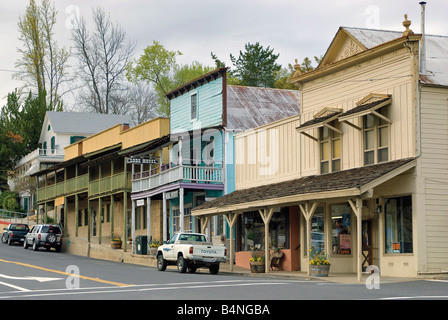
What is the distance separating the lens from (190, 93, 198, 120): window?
40.7 m

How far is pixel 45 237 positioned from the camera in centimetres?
4656

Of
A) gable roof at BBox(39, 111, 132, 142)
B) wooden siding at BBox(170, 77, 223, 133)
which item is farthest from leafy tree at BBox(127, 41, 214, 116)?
wooden siding at BBox(170, 77, 223, 133)

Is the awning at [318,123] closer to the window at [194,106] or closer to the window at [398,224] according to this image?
the window at [398,224]

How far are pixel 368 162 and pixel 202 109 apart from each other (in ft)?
47.2

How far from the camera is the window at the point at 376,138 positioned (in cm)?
2652

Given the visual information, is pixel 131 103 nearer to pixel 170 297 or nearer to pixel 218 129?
pixel 218 129

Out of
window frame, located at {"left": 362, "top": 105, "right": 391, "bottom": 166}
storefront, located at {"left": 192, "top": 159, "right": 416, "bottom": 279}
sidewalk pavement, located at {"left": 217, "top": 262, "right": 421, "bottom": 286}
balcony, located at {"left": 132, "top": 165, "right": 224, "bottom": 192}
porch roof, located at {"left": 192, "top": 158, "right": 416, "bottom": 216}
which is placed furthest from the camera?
balcony, located at {"left": 132, "top": 165, "right": 224, "bottom": 192}

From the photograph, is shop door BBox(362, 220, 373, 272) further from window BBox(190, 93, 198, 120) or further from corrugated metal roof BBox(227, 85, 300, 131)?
window BBox(190, 93, 198, 120)

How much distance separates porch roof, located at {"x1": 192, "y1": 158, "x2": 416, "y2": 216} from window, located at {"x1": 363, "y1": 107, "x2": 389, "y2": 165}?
0.43m

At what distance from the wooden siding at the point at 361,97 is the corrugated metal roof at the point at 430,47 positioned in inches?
33.5

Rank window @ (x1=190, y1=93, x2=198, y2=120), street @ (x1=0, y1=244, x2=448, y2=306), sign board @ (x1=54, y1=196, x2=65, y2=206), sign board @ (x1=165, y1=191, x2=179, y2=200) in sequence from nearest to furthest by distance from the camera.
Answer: street @ (x1=0, y1=244, x2=448, y2=306) < sign board @ (x1=165, y1=191, x2=179, y2=200) < window @ (x1=190, y1=93, x2=198, y2=120) < sign board @ (x1=54, y1=196, x2=65, y2=206)

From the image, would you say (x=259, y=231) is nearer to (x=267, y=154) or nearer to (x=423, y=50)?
(x=267, y=154)

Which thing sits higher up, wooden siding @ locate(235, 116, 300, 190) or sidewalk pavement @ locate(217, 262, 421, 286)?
wooden siding @ locate(235, 116, 300, 190)
